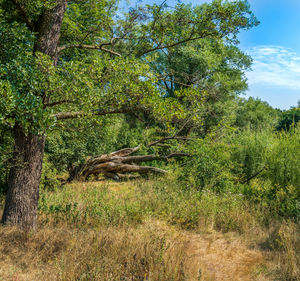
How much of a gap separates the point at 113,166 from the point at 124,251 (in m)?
10.3

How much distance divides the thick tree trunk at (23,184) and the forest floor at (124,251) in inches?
15.2

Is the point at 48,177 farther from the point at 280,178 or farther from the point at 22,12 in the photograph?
the point at 280,178

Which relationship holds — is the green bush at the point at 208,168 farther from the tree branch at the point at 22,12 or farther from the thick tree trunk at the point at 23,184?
the tree branch at the point at 22,12

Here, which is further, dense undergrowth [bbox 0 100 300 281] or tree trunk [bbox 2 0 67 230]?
tree trunk [bbox 2 0 67 230]

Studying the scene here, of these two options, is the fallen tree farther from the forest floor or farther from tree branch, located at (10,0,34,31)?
tree branch, located at (10,0,34,31)

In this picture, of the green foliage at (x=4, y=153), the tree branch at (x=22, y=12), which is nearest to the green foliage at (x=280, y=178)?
the green foliage at (x=4, y=153)

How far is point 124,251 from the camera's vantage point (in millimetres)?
4617

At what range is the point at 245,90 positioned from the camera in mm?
23438

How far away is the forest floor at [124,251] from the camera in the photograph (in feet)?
13.5

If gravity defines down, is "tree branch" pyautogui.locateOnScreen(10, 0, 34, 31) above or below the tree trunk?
above

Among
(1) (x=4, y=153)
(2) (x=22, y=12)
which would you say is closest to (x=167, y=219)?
(1) (x=4, y=153)

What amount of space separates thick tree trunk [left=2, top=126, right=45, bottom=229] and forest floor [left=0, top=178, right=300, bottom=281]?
1.26ft

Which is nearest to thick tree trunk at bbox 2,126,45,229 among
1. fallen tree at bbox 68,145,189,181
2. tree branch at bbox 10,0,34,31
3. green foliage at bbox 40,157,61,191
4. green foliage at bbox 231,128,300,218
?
tree branch at bbox 10,0,34,31

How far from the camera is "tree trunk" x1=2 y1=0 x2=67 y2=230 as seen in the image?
6082 millimetres
